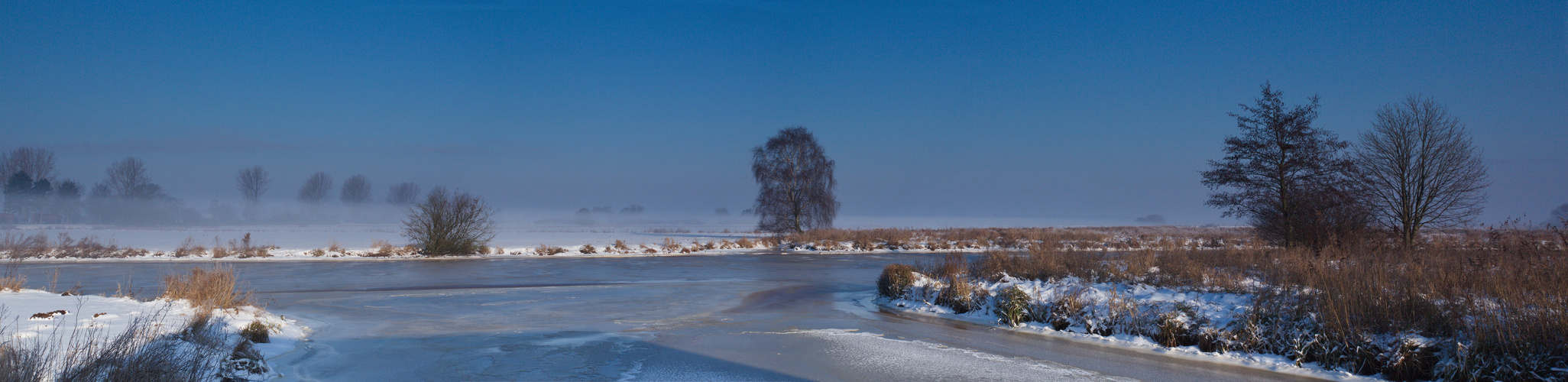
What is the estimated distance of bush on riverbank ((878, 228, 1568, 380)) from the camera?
619cm

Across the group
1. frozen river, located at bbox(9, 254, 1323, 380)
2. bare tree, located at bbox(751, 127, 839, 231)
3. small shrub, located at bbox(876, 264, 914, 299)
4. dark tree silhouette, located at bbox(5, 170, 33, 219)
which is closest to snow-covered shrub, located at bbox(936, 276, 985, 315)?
frozen river, located at bbox(9, 254, 1323, 380)

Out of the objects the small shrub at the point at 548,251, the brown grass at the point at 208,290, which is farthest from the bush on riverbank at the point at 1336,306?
the small shrub at the point at 548,251

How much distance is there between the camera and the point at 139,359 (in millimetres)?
4105

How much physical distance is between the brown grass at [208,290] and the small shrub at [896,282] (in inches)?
390

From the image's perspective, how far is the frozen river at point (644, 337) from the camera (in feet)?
22.8

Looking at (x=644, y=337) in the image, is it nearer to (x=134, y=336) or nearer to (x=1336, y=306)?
(x=134, y=336)

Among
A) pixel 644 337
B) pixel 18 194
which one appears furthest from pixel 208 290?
pixel 18 194

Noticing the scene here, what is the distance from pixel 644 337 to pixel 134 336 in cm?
492

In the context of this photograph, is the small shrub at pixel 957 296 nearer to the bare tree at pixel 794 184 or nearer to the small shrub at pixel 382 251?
the small shrub at pixel 382 251

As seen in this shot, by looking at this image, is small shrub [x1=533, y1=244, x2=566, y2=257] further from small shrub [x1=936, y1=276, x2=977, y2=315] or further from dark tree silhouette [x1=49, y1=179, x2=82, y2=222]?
dark tree silhouette [x1=49, y1=179, x2=82, y2=222]

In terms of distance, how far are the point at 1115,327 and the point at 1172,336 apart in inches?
33.9

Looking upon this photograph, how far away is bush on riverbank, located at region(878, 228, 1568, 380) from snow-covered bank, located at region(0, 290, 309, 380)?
8998 millimetres

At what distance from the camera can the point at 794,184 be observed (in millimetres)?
42844

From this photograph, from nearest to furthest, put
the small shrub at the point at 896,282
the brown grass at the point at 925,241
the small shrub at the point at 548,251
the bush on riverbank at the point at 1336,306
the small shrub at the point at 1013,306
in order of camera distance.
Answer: the bush on riverbank at the point at 1336,306
the small shrub at the point at 1013,306
the small shrub at the point at 896,282
the small shrub at the point at 548,251
the brown grass at the point at 925,241
